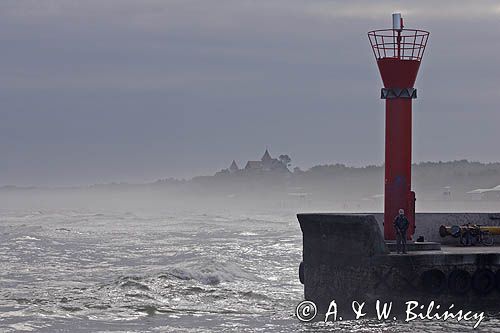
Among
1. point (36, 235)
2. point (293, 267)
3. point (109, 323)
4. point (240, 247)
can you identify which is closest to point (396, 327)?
point (109, 323)

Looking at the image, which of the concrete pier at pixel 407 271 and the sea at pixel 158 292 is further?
the sea at pixel 158 292

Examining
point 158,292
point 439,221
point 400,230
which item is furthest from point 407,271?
point 158,292

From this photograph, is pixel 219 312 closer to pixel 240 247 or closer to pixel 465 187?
pixel 240 247

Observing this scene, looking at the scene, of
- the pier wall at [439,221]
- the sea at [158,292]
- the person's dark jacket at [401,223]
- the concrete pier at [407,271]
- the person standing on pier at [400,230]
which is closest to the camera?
the concrete pier at [407,271]

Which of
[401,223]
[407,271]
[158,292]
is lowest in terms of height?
[158,292]

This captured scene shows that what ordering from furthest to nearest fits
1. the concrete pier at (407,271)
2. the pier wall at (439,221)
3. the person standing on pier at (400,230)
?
the pier wall at (439,221)
the person standing on pier at (400,230)
the concrete pier at (407,271)

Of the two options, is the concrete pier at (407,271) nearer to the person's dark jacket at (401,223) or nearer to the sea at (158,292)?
the person's dark jacket at (401,223)

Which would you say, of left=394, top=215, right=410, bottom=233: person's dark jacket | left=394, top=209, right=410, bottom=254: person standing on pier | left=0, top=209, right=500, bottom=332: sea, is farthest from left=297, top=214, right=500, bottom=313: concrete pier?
left=0, top=209, right=500, bottom=332: sea

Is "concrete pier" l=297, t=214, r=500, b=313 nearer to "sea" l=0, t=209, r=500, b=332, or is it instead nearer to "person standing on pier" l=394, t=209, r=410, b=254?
"person standing on pier" l=394, t=209, r=410, b=254

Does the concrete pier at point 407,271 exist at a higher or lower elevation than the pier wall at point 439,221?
lower

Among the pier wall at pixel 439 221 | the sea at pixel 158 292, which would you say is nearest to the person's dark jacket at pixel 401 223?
the sea at pixel 158 292

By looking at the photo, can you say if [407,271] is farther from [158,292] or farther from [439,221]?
[158,292]

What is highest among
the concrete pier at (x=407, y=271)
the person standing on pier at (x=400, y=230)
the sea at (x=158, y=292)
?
the person standing on pier at (x=400, y=230)

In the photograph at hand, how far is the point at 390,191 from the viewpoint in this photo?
20.9 m
